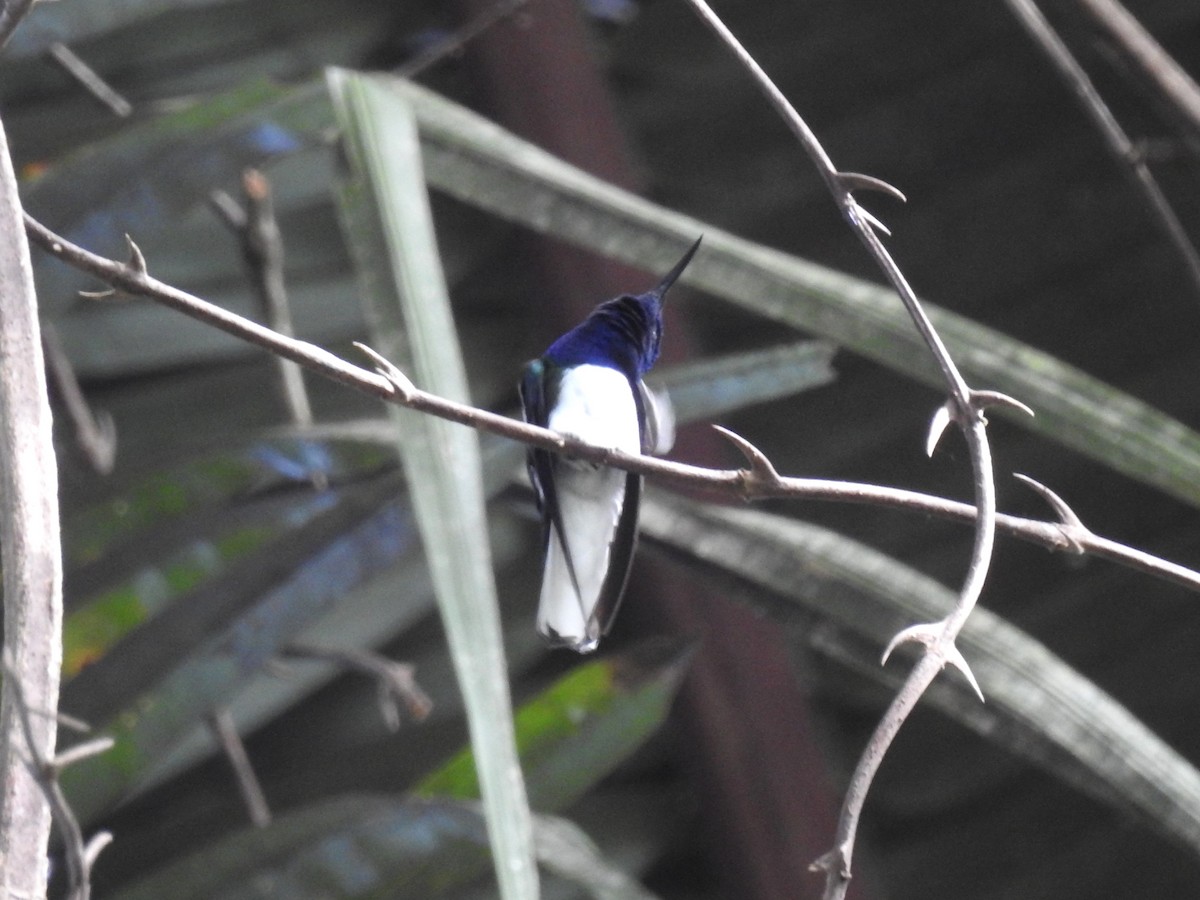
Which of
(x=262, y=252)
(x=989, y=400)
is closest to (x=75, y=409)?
(x=262, y=252)

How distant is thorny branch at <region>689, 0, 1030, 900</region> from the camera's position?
1.62 feet

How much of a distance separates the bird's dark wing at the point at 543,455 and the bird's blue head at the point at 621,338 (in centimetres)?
2

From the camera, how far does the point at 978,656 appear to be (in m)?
0.90

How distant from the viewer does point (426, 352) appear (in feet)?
2.75

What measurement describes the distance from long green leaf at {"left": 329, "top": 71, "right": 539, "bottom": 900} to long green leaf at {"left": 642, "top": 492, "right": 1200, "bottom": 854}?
21cm

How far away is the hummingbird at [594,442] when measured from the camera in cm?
94

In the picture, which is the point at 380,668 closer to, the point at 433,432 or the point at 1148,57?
the point at 433,432

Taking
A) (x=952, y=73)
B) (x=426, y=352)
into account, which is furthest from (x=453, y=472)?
(x=952, y=73)

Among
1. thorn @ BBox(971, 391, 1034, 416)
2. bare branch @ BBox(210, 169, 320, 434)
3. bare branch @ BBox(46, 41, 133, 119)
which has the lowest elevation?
thorn @ BBox(971, 391, 1034, 416)

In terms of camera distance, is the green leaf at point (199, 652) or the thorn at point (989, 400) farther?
the green leaf at point (199, 652)

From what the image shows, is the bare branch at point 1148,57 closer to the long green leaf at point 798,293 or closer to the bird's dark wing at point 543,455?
the long green leaf at point 798,293

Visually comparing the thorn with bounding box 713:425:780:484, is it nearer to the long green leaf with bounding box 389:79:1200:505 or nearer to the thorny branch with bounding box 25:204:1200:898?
the thorny branch with bounding box 25:204:1200:898

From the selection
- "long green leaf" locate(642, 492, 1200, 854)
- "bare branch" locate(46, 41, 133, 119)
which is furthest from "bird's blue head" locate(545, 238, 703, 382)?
"bare branch" locate(46, 41, 133, 119)

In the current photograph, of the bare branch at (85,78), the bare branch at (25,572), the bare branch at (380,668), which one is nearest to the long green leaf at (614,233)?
the bare branch at (85,78)
